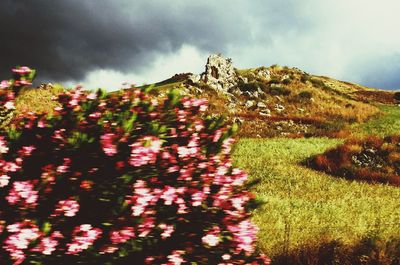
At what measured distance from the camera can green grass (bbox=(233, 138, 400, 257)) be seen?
765cm

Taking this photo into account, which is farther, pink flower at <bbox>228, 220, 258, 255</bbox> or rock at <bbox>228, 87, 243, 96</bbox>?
rock at <bbox>228, 87, 243, 96</bbox>

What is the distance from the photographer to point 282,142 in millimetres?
22953

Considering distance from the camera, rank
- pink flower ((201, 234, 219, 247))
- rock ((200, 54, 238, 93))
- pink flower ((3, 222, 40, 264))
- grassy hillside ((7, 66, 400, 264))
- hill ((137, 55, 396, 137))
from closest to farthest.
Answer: pink flower ((3, 222, 40, 264)), pink flower ((201, 234, 219, 247)), grassy hillside ((7, 66, 400, 264)), hill ((137, 55, 396, 137)), rock ((200, 54, 238, 93))

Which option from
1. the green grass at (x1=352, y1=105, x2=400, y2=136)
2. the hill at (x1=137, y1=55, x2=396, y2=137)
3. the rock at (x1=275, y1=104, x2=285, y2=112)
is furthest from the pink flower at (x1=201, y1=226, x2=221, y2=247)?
the rock at (x1=275, y1=104, x2=285, y2=112)

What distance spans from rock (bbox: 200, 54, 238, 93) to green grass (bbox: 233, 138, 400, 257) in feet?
86.6

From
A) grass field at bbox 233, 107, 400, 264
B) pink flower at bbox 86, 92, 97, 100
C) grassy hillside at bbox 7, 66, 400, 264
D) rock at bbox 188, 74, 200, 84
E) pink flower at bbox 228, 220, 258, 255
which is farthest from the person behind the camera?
rock at bbox 188, 74, 200, 84

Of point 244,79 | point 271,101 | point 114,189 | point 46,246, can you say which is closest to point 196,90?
point 271,101

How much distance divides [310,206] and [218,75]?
37129 millimetres

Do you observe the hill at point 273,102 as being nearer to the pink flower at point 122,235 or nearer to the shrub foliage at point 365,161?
the shrub foliage at point 365,161

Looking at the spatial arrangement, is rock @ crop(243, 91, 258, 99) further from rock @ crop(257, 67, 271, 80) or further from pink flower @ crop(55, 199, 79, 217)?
pink flower @ crop(55, 199, 79, 217)

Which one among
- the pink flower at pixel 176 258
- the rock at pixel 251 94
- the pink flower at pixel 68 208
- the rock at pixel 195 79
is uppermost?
the rock at pixel 195 79

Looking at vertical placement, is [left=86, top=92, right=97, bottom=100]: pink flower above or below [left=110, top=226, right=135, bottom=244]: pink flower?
above

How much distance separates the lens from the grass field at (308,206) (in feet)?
24.8

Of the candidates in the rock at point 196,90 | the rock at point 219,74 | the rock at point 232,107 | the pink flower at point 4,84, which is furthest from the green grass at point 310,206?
the rock at point 219,74
